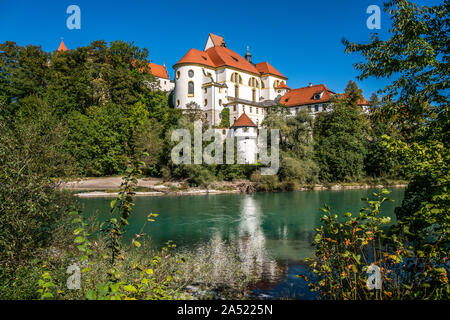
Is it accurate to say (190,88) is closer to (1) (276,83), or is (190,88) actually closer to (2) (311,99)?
(1) (276,83)

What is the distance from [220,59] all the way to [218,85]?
6.04 m

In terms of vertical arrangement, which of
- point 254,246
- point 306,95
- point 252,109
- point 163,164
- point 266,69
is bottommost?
point 254,246

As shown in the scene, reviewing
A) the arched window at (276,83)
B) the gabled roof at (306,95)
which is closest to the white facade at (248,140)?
the gabled roof at (306,95)

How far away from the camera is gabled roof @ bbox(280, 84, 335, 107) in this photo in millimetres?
48938

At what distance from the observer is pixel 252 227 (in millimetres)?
15453

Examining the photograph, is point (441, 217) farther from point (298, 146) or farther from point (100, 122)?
point (100, 122)

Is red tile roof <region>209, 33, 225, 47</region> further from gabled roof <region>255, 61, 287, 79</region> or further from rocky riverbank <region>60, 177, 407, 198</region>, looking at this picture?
rocky riverbank <region>60, 177, 407, 198</region>

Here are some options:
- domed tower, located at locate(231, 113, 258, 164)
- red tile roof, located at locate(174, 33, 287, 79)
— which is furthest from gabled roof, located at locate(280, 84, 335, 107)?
domed tower, located at locate(231, 113, 258, 164)

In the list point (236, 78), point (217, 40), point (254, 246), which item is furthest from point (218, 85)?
point (254, 246)

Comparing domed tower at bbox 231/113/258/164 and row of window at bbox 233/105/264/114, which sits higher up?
row of window at bbox 233/105/264/114

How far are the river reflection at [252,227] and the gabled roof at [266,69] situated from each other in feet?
112

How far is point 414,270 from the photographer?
11.3 feet
